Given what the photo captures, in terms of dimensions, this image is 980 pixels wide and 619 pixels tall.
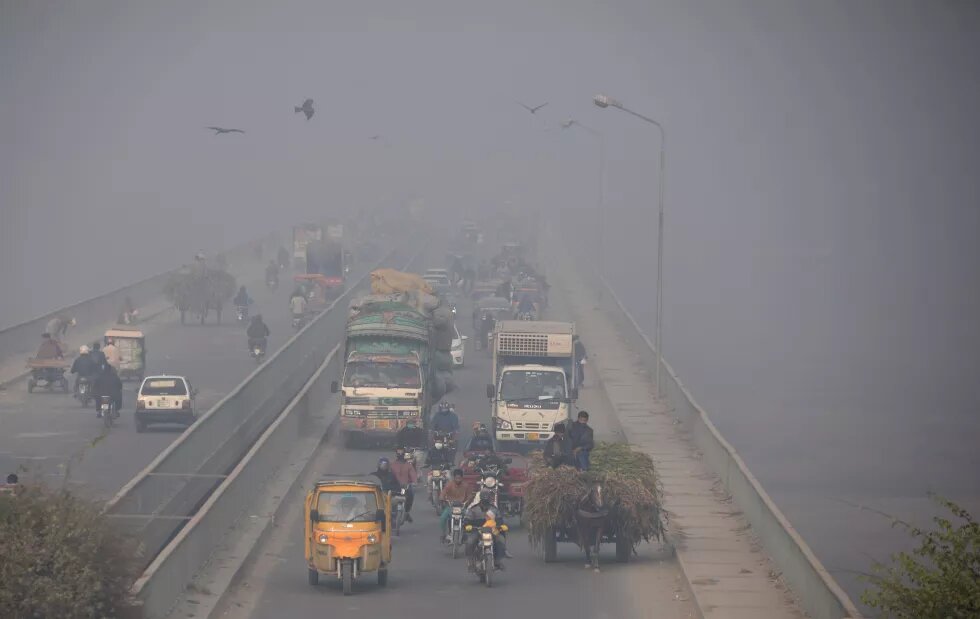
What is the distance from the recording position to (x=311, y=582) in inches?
1096

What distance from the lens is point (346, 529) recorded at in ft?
87.7

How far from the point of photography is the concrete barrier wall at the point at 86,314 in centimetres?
5712

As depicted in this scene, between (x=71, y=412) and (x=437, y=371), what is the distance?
1028 cm

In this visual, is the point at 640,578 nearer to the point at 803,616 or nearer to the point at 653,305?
the point at 803,616

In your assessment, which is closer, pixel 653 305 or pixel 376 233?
pixel 653 305

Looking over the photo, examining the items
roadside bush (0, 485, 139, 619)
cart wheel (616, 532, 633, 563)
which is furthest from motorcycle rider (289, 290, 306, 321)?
roadside bush (0, 485, 139, 619)

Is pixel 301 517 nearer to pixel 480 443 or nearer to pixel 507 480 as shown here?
pixel 480 443

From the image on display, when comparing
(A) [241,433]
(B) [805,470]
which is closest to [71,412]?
(A) [241,433]

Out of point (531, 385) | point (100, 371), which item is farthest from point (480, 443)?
point (100, 371)

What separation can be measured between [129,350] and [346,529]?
28525 millimetres

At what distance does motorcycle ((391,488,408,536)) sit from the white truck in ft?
31.7

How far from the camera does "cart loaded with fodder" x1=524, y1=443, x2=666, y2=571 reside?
29.4 metres

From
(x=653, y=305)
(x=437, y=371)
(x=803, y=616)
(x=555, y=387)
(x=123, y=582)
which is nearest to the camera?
(x=123, y=582)

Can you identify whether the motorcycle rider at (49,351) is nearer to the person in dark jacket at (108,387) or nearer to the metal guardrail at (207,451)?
the metal guardrail at (207,451)
